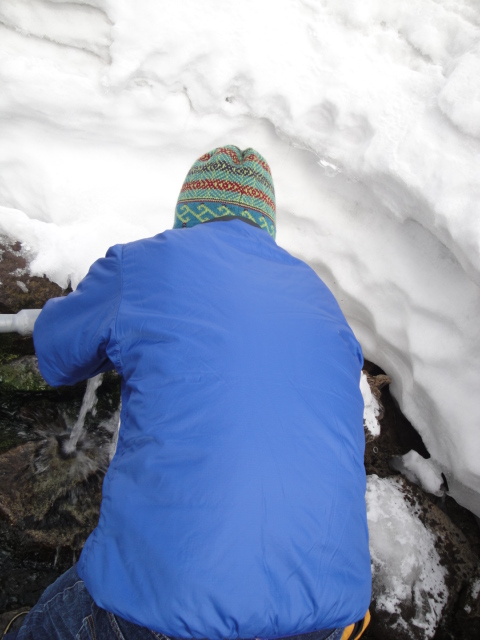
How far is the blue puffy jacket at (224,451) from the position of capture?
3.22ft

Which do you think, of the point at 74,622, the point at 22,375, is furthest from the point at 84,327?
the point at 22,375

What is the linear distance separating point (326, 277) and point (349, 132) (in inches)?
35.0

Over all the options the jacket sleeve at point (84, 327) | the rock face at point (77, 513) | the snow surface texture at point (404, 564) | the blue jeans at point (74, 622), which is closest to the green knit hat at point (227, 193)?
the jacket sleeve at point (84, 327)

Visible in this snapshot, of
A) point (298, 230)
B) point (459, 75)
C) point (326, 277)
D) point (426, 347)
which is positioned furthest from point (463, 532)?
point (459, 75)

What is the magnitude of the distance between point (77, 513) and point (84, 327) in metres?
1.35

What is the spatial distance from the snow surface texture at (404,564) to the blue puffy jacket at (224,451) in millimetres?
1454

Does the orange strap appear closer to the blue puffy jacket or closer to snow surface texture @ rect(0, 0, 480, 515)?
the blue puffy jacket

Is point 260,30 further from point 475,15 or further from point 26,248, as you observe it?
point 26,248

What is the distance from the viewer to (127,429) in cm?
121

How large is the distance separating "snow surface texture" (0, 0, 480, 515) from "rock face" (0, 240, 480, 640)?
0.76 ft

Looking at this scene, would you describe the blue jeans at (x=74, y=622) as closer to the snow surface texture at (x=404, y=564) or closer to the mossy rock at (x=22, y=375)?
the mossy rock at (x=22, y=375)

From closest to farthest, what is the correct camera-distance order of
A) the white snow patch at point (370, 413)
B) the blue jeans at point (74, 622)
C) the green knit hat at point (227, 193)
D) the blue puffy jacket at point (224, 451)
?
the blue puffy jacket at point (224, 451) < the blue jeans at point (74, 622) < the green knit hat at point (227, 193) < the white snow patch at point (370, 413)

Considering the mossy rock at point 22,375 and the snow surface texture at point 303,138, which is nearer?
the mossy rock at point 22,375

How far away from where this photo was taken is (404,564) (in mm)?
2441
